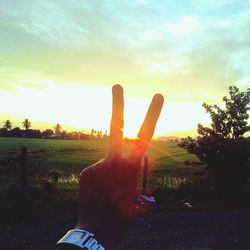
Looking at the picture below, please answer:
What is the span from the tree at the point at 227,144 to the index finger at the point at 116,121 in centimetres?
1349

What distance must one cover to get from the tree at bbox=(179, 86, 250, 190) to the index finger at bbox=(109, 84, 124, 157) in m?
13.5

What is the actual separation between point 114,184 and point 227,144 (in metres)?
13.8

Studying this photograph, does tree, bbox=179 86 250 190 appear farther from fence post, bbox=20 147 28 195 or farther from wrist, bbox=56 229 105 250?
wrist, bbox=56 229 105 250

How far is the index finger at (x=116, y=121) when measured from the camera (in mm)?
1219

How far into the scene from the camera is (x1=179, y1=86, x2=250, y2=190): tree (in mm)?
14039

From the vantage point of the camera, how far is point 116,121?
124cm

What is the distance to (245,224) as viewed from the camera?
989cm

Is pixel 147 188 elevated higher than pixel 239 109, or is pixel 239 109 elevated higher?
pixel 239 109

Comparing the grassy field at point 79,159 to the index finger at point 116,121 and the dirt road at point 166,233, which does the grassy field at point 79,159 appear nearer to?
the dirt road at point 166,233

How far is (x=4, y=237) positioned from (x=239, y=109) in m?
11.4

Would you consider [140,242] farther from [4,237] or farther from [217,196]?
[217,196]

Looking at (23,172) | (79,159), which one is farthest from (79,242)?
(79,159)

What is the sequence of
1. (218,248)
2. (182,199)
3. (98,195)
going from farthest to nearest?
(182,199) < (218,248) < (98,195)

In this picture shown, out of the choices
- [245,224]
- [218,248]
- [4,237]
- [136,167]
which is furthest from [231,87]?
[136,167]
